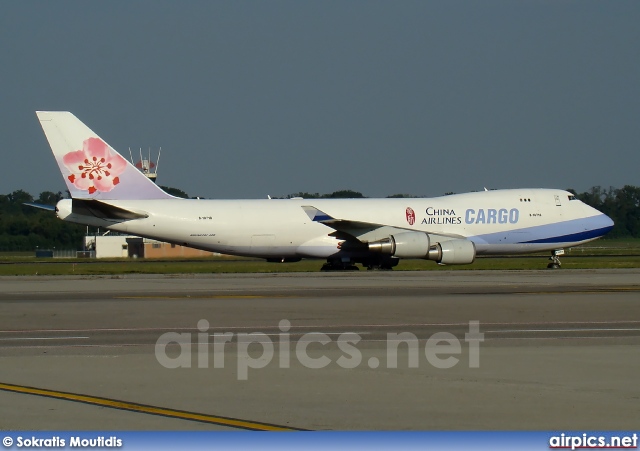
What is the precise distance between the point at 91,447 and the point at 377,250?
32128 millimetres

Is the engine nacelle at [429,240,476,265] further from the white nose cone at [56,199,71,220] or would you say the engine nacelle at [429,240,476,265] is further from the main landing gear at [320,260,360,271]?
the white nose cone at [56,199,71,220]

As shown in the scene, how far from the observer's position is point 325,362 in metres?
12.2

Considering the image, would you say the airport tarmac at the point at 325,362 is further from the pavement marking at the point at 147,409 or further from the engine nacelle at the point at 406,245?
the engine nacelle at the point at 406,245

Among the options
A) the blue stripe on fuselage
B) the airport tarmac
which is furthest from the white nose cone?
the blue stripe on fuselage

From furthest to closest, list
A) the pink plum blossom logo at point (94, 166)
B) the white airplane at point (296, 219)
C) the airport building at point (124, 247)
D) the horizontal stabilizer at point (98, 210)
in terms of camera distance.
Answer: the airport building at point (124, 247) → the pink plum blossom logo at point (94, 166) → the white airplane at point (296, 219) → the horizontal stabilizer at point (98, 210)

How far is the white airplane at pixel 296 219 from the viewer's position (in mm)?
39875

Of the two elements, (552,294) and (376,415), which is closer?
(376,415)

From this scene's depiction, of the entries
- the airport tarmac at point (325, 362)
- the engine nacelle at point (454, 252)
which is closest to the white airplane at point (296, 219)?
the engine nacelle at point (454, 252)

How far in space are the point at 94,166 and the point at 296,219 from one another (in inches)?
383

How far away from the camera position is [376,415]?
8.70m

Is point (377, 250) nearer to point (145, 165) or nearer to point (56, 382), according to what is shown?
point (56, 382)

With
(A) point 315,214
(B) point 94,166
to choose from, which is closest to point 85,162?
(B) point 94,166

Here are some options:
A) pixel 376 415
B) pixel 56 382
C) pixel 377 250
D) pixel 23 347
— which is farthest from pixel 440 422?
pixel 377 250

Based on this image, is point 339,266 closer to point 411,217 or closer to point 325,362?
point 411,217
